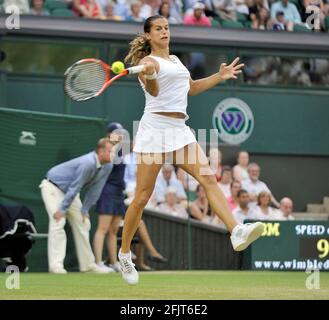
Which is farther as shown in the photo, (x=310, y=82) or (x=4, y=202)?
(x=310, y=82)

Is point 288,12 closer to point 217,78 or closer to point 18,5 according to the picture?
point 18,5

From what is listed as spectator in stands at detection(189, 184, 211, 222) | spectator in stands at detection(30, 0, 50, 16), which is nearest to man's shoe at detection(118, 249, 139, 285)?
spectator in stands at detection(189, 184, 211, 222)

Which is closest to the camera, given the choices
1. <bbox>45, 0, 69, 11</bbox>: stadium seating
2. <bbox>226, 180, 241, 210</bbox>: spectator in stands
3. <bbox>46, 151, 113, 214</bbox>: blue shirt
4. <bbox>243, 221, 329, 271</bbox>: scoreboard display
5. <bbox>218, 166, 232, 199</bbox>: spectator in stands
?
<bbox>46, 151, 113, 214</bbox>: blue shirt

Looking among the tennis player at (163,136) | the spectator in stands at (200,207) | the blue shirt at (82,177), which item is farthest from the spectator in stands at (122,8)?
the tennis player at (163,136)

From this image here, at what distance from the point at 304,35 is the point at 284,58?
646mm

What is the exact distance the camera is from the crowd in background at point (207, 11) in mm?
19391

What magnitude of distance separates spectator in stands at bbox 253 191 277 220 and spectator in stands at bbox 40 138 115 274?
125 inches

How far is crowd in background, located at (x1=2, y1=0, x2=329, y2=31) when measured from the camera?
1939 centimetres

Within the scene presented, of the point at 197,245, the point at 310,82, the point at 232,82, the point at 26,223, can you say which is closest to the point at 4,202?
the point at 26,223

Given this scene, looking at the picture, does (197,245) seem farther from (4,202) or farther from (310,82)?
(310,82)

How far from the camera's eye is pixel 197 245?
655 inches

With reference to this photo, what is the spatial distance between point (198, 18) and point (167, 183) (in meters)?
3.96

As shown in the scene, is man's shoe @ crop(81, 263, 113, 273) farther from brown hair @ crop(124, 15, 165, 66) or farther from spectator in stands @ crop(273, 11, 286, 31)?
spectator in stands @ crop(273, 11, 286, 31)
